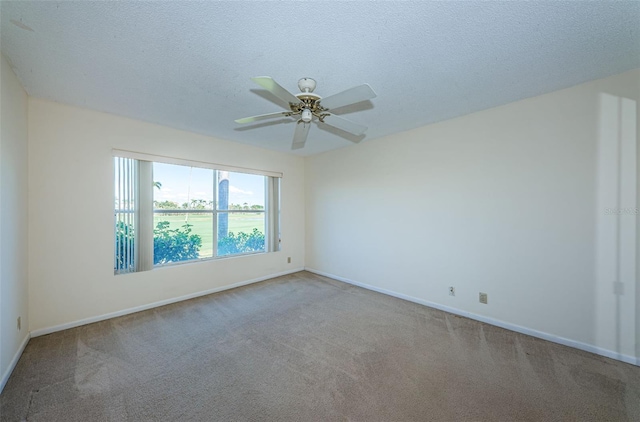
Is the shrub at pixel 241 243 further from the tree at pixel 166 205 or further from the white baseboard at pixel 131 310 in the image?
the tree at pixel 166 205

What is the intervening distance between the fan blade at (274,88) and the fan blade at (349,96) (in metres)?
0.23

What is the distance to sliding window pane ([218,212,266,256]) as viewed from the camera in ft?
13.8

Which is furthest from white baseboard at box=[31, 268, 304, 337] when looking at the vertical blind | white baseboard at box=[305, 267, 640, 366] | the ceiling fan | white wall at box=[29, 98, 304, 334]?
the ceiling fan

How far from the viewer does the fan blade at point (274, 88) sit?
4.93ft

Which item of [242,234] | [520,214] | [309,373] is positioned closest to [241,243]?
[242,234]

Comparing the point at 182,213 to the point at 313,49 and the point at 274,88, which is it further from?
the point at 313,49

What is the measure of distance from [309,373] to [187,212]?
2907 mm

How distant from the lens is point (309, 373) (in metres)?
2.03

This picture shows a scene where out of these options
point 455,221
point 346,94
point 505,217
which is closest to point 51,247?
point 346,94

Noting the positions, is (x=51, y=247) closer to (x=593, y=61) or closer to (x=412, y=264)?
(x=412, y=264)

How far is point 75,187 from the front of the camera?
278 cm

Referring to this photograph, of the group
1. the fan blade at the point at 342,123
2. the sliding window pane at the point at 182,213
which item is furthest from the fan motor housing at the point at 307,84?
the sliding window pane at the point at 182,213

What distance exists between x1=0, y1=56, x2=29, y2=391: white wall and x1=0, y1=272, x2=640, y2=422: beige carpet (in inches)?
9.9

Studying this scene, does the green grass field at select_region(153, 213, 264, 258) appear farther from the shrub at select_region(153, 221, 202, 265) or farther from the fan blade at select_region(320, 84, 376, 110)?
the fan blade at select_region(320, 84, 376, 110)
